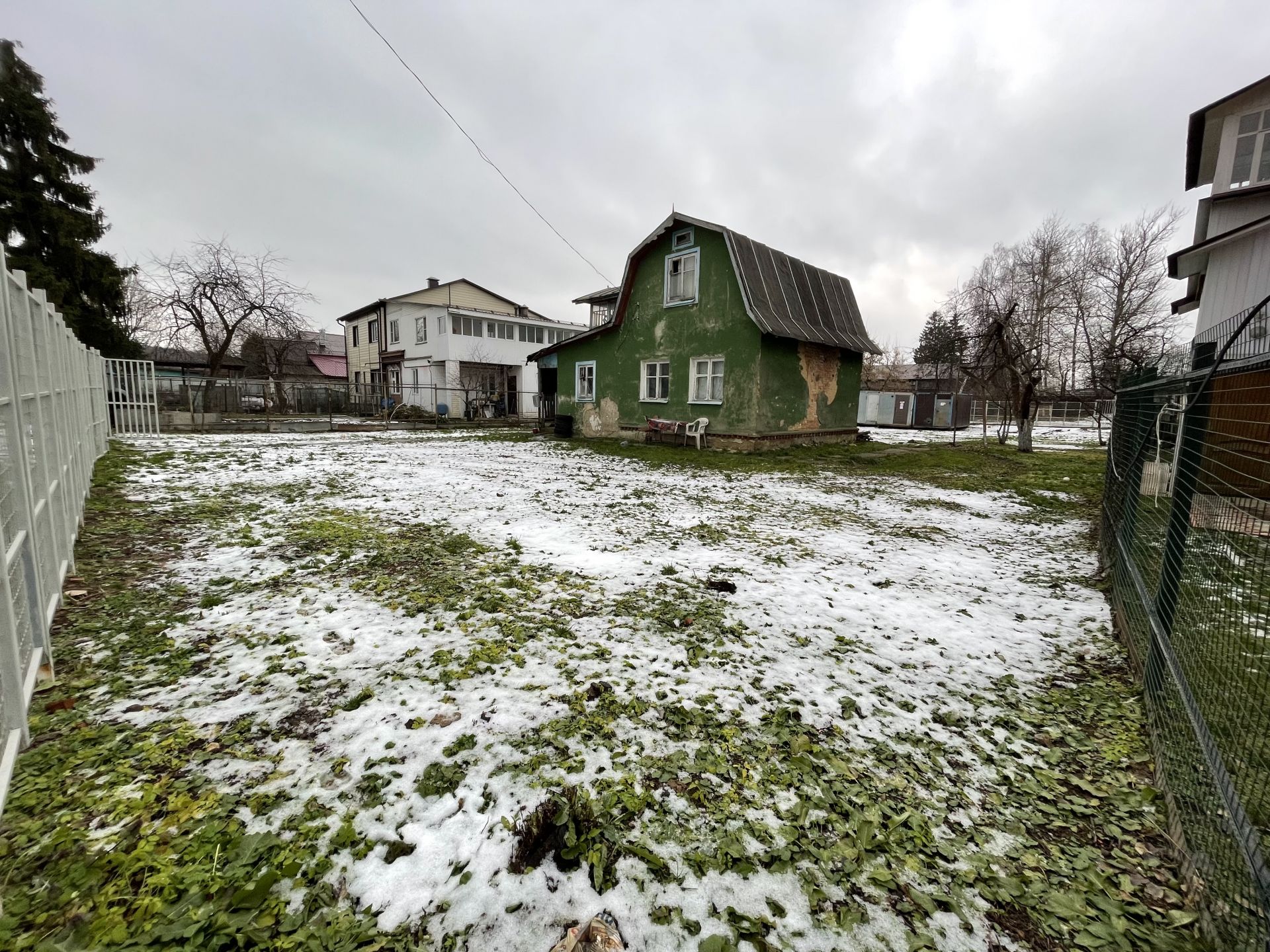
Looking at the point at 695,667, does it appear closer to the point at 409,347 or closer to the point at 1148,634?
the point at 1148,634

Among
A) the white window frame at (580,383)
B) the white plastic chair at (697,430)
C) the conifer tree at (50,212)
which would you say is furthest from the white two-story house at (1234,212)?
the conifer tree at (50,212)

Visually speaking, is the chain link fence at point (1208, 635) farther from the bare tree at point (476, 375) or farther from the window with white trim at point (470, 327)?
the window with white trim at point (470, 327)

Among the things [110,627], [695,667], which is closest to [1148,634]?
[695,667]

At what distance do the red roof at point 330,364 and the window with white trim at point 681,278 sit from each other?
1476 inches

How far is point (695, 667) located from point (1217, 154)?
585 inches

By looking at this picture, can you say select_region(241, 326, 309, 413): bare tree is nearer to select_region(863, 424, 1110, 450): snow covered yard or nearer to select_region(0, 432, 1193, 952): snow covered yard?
select_region(0, 432, 1193, 952): snow covered yard

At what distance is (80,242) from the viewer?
19.7 m

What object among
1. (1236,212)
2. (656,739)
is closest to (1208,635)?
(656,739)

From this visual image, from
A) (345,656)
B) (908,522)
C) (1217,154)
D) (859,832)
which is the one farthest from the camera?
(1217,154)

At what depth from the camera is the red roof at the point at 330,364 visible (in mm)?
43562

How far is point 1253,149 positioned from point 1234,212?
118 cm

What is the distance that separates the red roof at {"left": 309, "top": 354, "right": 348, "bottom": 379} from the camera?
43.6 metres

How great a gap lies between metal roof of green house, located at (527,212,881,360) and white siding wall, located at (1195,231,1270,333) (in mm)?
7469

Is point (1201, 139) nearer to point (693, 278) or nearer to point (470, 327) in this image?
point (693, 278)
